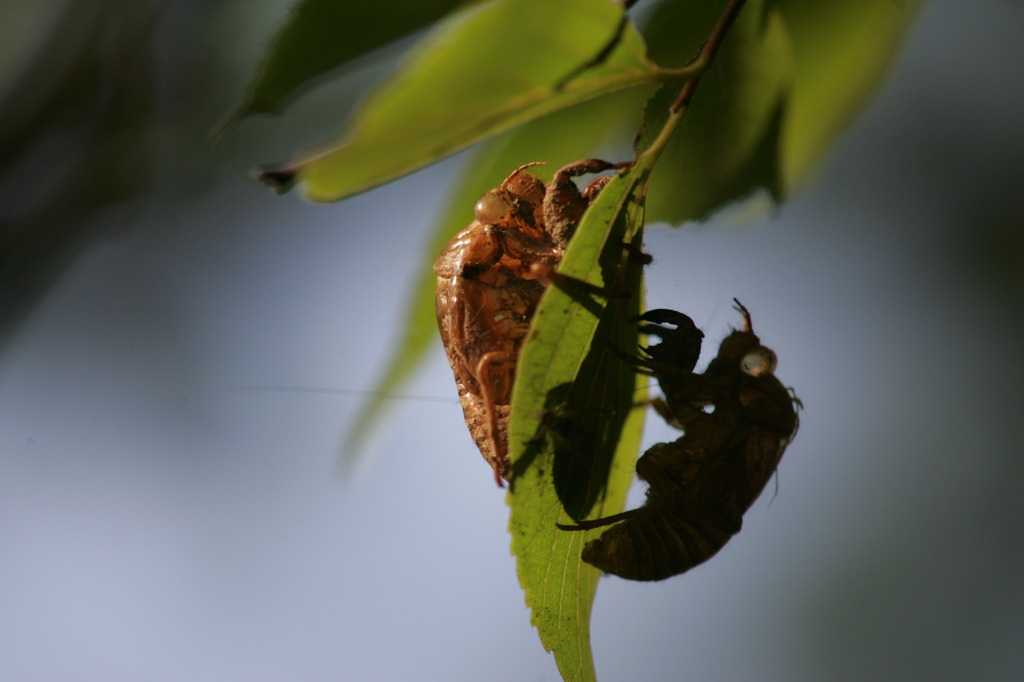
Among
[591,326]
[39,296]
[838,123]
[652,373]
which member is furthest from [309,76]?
[39,296]

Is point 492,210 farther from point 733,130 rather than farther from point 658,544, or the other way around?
point 658,544

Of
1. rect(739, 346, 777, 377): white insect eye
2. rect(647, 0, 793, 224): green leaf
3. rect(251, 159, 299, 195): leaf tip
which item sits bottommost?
rect(739, 346, 777, 377): white insect eye

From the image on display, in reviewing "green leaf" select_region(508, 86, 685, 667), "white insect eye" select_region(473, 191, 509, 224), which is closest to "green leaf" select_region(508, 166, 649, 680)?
"green leaf" select_region(508, 86, 685, 667)

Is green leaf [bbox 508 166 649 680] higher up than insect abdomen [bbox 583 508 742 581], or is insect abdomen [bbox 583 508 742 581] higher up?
green leaf [bbox 508 166 649 680]

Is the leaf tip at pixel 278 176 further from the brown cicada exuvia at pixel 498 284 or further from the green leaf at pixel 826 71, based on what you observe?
the green leaf at pixel 826 71

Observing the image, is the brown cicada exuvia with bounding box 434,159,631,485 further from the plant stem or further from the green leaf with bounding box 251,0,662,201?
the green leaf with bounding box 251,0,662,201

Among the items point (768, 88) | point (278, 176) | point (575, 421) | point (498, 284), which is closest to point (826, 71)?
point (768, 88)
